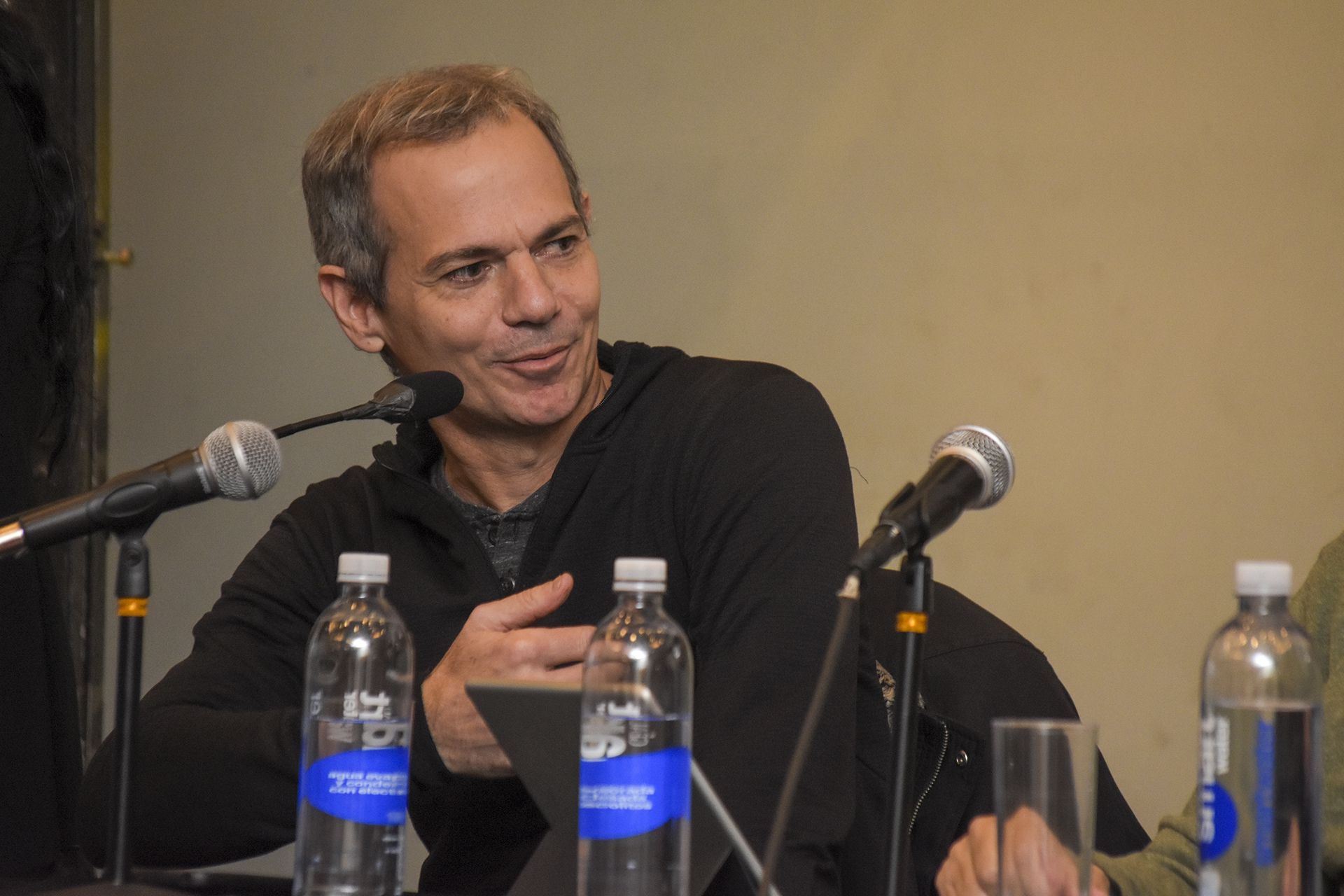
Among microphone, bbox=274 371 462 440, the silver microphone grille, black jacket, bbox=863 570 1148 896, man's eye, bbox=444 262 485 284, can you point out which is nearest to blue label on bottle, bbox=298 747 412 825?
microphone, bbox=274 371 462 440

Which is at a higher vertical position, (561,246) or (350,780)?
(561,246)

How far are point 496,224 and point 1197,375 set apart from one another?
1.43 m

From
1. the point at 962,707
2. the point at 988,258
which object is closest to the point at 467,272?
the point at 962,707

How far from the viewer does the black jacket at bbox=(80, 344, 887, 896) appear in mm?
1236

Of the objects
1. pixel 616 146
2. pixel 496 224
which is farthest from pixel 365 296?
pixel 616 146

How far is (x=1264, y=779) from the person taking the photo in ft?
2.66

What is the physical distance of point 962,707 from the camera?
5.24ft

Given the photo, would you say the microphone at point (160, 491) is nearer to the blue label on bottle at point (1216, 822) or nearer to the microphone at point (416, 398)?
the microphone at point (416, 398)

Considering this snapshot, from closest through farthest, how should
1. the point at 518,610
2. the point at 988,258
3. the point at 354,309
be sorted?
the point at 518,610 < the point at 354,309 < the point at 988,258

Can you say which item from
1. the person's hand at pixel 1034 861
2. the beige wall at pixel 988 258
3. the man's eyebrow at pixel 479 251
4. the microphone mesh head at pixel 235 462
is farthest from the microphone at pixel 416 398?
the beige wall at pixel 988 258

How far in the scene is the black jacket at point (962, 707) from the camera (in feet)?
5.10

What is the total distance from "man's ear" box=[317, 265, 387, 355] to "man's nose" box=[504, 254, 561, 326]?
252mm

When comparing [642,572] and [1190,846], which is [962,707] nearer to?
[1190,846]

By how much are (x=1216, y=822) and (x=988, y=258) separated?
6.25ft
